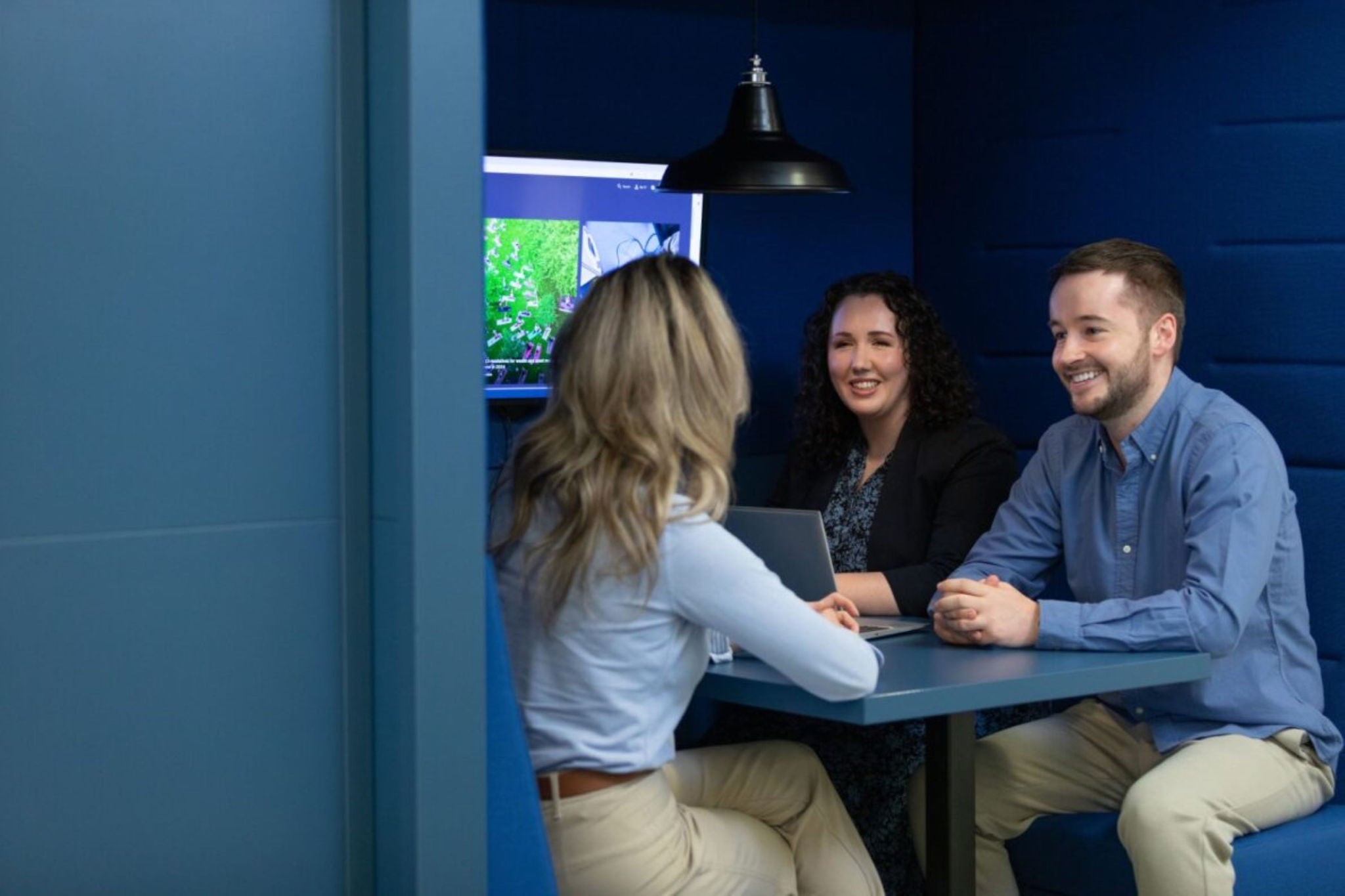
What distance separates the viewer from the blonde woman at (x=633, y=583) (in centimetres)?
256

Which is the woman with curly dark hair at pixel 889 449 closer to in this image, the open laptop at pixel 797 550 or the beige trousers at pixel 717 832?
the open laptop at pixel 797 550

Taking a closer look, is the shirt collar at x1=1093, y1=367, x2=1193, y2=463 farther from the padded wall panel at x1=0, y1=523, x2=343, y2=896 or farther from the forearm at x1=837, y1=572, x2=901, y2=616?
the padded wall panel at x1=0, y1=523, x2=343, y2=896

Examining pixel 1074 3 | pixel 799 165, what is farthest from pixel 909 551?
pixel 1074 3

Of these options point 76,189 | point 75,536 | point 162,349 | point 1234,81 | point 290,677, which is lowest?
point 290,677

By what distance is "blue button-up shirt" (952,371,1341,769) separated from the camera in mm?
3111

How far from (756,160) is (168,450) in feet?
6.14

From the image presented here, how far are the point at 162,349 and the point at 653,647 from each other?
85cm

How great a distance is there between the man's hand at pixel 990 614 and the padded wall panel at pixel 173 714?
119cm

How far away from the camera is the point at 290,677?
92.4 inches

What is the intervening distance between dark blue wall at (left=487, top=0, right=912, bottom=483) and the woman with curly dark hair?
16.9 inches

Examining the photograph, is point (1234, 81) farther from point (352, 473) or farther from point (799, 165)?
point (352, 473)

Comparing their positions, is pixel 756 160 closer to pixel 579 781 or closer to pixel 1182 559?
pixel 1182 559

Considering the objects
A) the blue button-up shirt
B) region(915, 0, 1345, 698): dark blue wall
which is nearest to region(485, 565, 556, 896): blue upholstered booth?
the blue button-up shirt

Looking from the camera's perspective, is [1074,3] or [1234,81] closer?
[1234,81]
